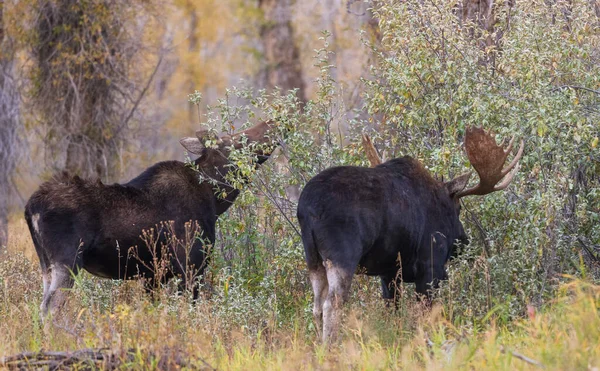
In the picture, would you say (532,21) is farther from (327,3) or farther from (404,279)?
(327,3)

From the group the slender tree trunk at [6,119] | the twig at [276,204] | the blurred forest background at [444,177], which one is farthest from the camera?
the slender tree trunk at [6,119]

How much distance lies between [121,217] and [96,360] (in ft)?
8.98

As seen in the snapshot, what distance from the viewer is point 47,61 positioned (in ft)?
53.0

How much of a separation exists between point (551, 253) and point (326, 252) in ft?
7.69

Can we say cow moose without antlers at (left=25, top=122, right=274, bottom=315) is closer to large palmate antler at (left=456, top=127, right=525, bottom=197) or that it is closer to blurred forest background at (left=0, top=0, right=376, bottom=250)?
large palmate antler at (left=456, top=127, right=525, bottom=197)

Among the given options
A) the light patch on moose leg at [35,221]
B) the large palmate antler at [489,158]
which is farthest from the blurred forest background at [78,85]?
the light patch on moose leg at [35,221]

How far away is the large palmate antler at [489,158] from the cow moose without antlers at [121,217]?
2185 mm

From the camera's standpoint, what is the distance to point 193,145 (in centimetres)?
998

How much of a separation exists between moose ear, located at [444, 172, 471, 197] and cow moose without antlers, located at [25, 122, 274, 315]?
194 cm

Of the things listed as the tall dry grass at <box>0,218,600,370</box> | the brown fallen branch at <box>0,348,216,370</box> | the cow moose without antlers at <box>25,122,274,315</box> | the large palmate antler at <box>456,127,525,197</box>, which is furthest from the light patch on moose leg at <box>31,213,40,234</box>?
the large palmate antler at <box>456,127,525,197</box>

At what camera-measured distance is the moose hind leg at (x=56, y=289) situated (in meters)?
8.39

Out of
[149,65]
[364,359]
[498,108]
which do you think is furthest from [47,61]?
[364,359]

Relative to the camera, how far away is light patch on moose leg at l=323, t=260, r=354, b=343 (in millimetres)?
7562

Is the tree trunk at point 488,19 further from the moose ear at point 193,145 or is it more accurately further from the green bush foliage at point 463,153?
the moose ear at point 193,145
